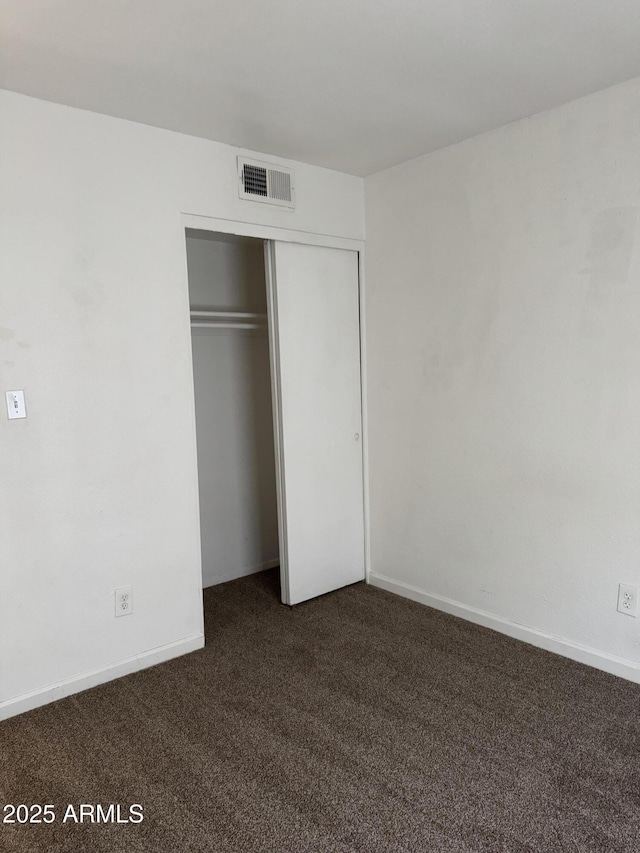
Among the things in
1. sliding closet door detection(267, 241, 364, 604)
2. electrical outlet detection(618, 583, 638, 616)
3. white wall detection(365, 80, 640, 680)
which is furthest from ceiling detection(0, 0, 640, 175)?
electrical outlet detection(618, 583, 638, 616)

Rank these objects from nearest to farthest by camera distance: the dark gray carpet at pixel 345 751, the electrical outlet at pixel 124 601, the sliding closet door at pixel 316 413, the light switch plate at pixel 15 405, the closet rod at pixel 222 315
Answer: the dark gray carpet at pixel 345 751
the light switch plate at pixel 15 405
the electrical outlet at pixel 124 601
the sliding closet door at pixel 316 413
the closet rod at pixel 222 315

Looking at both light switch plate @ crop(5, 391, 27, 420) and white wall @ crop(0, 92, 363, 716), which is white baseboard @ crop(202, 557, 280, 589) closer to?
white wall @ crop(0, 92, 363, 716)

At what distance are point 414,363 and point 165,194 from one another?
1.58 m

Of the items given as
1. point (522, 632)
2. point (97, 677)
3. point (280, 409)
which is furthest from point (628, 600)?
point (97, 677)

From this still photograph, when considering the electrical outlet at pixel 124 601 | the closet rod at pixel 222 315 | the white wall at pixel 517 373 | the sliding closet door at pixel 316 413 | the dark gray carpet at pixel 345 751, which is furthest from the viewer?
the closet rod at pixel 222 315

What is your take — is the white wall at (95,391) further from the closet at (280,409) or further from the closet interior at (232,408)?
the closet interior at (232,408)

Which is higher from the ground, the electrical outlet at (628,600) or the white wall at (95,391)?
the white wall at (95,391)

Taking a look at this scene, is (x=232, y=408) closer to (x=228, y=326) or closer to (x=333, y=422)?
(x=228, y=326)

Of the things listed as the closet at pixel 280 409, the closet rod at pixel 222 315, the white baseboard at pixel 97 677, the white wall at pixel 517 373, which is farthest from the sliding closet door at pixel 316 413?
the white baseboard at pixel 97 677

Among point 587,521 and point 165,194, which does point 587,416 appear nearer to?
point 587,521

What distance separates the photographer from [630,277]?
8.38ft

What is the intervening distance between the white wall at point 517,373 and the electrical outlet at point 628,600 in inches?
1.4

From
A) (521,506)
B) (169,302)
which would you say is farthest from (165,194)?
(521,506)

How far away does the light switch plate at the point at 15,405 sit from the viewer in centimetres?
247
